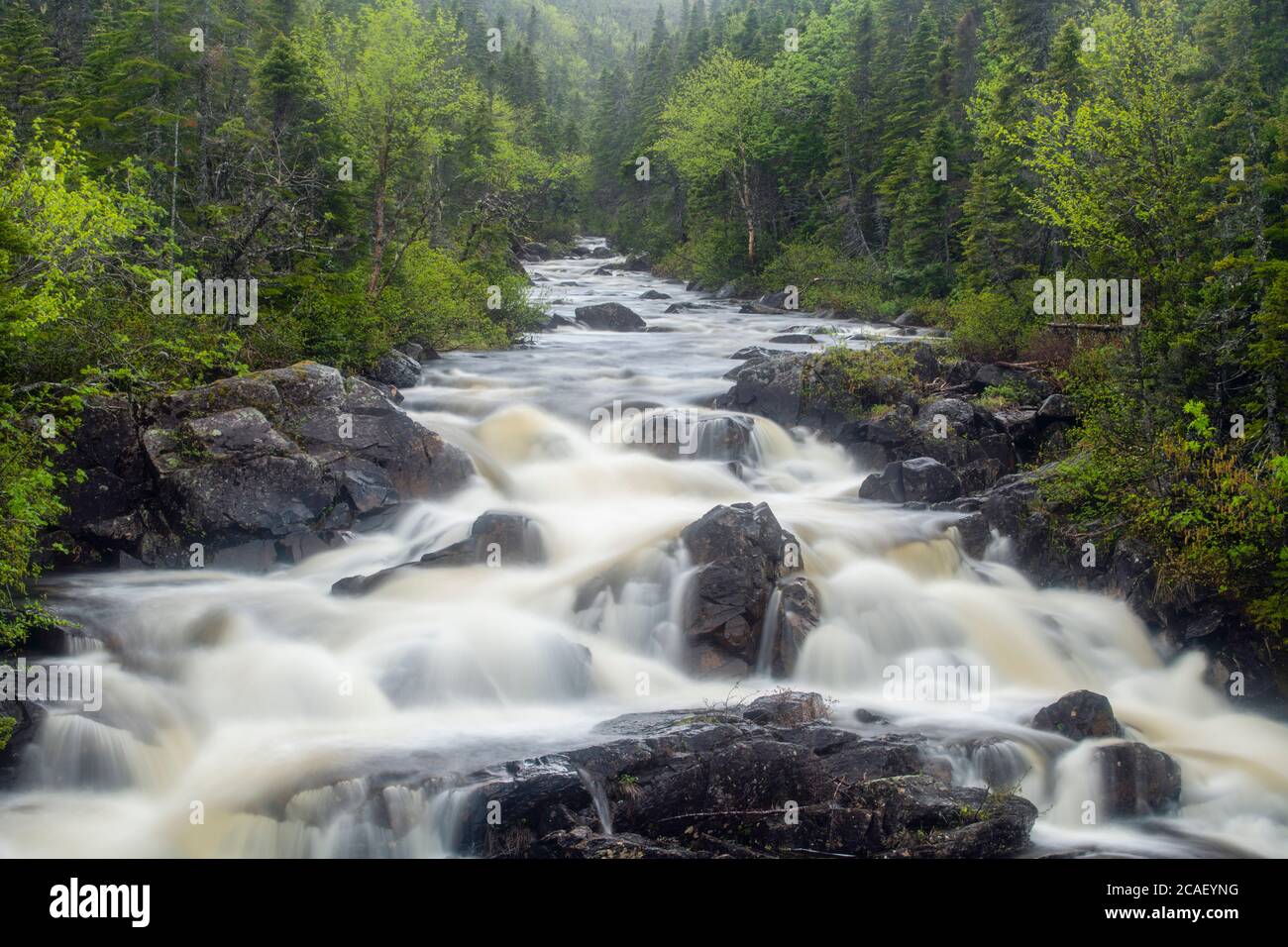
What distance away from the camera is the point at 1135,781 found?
11000 millimetres

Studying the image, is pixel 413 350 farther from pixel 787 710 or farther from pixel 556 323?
pixel 787 710

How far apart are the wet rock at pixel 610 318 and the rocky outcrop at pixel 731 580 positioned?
23450 millimetres

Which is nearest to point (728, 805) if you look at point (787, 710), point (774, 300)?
point (787, 710)

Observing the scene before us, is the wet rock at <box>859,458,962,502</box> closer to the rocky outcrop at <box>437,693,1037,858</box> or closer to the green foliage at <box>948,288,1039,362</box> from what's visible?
the green foliage at <box>948,288,1039,362</box>

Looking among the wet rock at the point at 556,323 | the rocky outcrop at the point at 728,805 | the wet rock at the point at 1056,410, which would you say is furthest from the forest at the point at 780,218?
the rocky outcrop at the point at 728,805

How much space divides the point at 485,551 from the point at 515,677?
3.26 m

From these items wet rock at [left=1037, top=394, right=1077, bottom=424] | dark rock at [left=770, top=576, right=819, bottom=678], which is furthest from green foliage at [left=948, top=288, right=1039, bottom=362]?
dark rock at [left=770, top=576, right=819, bottom=678]

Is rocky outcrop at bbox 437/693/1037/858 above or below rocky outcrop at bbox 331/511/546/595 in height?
below

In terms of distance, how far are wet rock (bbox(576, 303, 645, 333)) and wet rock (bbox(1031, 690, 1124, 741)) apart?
89.9 ft

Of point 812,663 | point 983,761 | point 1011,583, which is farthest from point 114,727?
point 1011,583

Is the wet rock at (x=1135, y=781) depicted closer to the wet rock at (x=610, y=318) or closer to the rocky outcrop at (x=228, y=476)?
the rocky outcrop at (x=228, y=476)

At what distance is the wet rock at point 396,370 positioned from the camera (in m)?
23.4

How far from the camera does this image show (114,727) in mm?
11156

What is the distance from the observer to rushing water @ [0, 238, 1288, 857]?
10.2m
